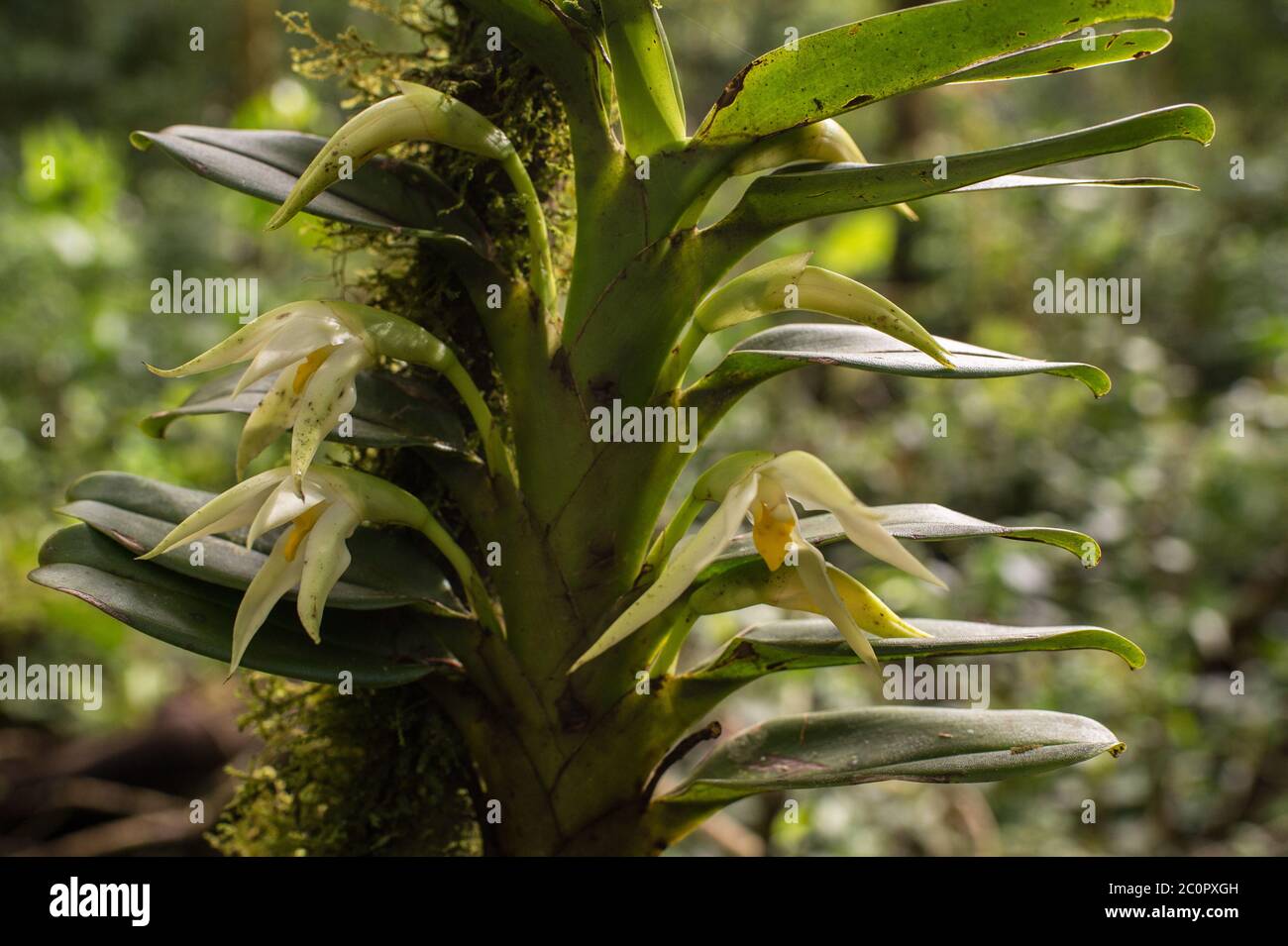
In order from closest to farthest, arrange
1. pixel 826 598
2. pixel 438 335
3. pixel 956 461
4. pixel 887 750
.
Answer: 1. pixel 826 598
2. pixel 887 750
3. pixel 438 335
4. pixel 956 461

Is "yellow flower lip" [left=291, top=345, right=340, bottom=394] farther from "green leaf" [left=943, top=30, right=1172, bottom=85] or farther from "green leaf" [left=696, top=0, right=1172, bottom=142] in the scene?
"green leaf" [left=943, top=30, right=1172, bottom=85]

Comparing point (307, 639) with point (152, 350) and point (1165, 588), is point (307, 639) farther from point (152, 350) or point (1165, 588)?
point (152, 350)

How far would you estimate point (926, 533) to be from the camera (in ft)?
1.82

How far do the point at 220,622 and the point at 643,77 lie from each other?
391 mm

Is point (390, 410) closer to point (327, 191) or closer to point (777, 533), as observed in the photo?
point (327, 191)

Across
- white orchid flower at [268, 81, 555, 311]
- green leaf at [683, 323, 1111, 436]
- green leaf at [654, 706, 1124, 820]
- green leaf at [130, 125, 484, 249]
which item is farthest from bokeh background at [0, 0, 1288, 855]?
green leaf at [654, 706, 1124, 820]

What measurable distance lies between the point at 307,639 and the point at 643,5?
41cm

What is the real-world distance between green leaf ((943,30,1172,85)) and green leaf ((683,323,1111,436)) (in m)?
0.14

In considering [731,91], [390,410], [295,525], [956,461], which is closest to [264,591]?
[295,525]

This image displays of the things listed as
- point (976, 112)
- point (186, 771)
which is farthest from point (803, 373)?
point (186, 771)

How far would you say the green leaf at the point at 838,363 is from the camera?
52 cm

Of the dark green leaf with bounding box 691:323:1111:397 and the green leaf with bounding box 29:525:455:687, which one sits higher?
the dark green leaf with bounding box 691:323:1111:397

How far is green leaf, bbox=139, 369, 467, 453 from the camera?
580mm

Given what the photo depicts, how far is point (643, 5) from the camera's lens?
53 cm
